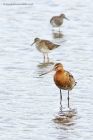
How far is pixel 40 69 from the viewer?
59.9ft

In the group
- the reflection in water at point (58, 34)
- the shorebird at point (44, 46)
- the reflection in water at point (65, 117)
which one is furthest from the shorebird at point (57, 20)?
the reflection in water at point (65, 117)

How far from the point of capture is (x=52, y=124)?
13484 millimetres

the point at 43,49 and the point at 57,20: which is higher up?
the point at 57,20

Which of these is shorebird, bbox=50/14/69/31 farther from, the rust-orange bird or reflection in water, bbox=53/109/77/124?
reflection in water, bbox=53/109/77/124

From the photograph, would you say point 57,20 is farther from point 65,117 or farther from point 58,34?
point 65,117

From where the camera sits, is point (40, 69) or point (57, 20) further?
point (57, 20)

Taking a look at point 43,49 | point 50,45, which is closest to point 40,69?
point 43,49

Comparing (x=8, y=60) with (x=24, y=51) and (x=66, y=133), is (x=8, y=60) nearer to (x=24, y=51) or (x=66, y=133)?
(x=24, y=51)

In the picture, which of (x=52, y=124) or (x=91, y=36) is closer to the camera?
(x=52, y=124)

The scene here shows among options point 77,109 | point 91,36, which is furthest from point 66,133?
point 91,36

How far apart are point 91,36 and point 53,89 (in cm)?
611

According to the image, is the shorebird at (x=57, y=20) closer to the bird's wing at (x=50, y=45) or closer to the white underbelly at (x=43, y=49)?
the bird's wing at (x=50, y=45)

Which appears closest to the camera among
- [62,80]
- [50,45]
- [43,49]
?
[62,80]

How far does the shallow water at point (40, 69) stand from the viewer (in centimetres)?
1323
